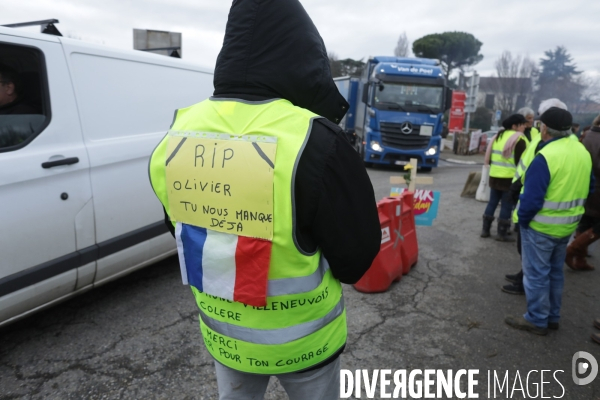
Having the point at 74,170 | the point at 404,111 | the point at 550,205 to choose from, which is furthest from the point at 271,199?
the point at 404,111

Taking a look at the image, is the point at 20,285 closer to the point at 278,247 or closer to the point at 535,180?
the point at 278,247

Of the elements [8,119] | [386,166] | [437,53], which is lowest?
[386,166]

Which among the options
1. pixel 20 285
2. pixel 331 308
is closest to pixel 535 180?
pixel 331 308

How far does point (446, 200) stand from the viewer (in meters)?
9.00

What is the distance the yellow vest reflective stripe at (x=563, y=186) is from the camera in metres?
3.22

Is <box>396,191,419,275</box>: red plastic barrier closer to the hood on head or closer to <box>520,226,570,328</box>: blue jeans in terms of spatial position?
<box>520,226,570,328</box>: blue jeans

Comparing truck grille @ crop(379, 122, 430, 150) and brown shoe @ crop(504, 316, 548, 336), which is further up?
truck grille @ crop(379, 122, 430, 150)

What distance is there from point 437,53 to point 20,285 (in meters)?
49.1

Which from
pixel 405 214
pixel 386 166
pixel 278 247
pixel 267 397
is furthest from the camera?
pixel 386 166

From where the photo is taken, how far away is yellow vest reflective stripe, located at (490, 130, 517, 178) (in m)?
5.90

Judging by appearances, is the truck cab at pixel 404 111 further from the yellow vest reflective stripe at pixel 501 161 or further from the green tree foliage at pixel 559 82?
the green tree foliage at pixel 559 82

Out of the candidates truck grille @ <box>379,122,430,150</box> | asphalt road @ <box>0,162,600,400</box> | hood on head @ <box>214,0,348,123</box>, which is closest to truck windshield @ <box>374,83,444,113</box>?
truck grille @ <box>379,122,430,150</box>

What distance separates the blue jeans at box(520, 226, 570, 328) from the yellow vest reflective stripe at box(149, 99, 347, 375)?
243 cm

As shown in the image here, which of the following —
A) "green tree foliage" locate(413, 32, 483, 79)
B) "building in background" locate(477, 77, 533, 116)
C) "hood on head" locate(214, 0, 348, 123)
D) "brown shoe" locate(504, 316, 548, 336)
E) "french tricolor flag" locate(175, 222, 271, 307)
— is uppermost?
"green tree foliage" locate(413, 32, 483, 79)
